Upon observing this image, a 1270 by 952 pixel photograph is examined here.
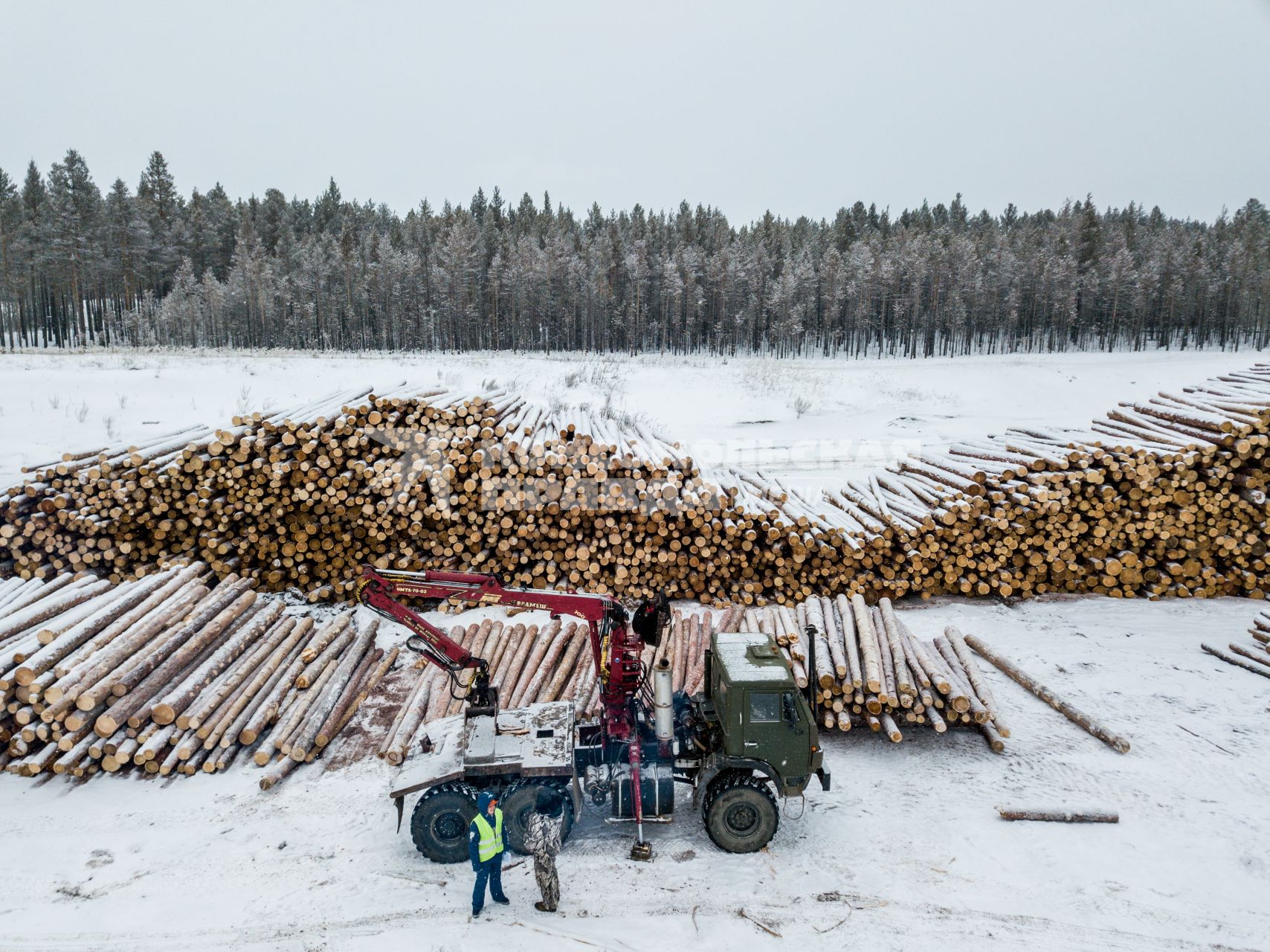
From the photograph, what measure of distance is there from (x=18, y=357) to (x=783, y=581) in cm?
2854

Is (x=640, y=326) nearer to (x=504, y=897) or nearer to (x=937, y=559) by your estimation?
(x=937, y=559)

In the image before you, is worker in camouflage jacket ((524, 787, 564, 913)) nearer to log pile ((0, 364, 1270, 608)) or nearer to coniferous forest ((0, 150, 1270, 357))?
log pile ((0, 364, 1270, 608))

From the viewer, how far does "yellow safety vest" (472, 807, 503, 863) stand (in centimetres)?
602

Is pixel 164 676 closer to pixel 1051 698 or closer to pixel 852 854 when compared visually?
pixel 852 854

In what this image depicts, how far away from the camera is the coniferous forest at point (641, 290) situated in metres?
59.6

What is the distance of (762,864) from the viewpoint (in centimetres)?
684

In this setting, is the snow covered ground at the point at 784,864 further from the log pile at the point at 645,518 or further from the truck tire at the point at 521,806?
the log pile at the point at 645,518

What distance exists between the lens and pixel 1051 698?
9.43 metres

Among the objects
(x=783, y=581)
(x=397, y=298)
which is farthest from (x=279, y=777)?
(x=397, y=298)

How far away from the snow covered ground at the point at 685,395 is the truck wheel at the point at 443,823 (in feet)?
33.2

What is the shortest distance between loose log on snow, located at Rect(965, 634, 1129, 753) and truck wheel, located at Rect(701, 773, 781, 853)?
4710mm

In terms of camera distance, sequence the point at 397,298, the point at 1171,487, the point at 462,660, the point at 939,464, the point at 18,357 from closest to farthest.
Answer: the point at 462,660 → the point at 1171,487 → the point at 939,464 → the point at 18,357 → the point at 397,298

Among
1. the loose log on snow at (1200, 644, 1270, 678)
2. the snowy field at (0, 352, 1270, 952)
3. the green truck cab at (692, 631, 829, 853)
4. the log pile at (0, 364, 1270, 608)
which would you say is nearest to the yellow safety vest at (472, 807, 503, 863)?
the snowy field at (0, 352, 1270, 952)

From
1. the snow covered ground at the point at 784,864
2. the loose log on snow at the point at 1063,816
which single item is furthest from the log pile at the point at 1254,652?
the loose log on snow at the point at 1063,816
